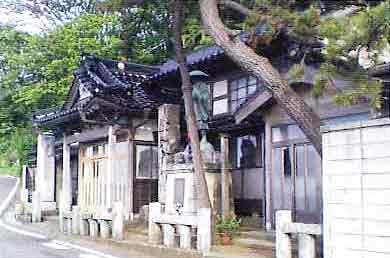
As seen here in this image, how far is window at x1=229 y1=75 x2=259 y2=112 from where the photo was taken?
15.8 metres

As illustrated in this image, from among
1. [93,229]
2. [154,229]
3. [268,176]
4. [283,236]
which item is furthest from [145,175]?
[283,236]

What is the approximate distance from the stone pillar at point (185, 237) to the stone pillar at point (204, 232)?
1.81 ft

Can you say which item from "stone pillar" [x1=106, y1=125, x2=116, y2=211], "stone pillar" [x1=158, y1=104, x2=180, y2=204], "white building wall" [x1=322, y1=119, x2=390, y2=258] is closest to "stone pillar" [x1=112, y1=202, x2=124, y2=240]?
"stone pillar" [x1=158, y1=104, x2=180, y2=204]

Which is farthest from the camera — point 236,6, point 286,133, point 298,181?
point 286,133

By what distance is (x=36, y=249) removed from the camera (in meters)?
13.9

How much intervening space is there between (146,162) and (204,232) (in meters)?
9.37

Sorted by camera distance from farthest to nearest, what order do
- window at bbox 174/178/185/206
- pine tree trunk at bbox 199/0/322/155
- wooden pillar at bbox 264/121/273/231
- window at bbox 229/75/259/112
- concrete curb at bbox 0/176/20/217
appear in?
concrete curb at bbox 0/176/20/217 < window at bbox 229/75/259/112 < window at bbox 174/178/185/206 < wooden pillar at bbox 264/121/273/231 < pine tree trunk at bbox 199/0/322/155

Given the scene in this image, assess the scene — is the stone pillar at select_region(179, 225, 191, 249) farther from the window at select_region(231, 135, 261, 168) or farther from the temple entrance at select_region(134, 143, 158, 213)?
the temple entrance at select_region(134, 143, 158, 213)

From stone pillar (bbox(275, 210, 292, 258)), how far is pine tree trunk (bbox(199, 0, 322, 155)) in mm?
1344

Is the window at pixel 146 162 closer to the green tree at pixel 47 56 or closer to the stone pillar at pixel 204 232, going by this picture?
the green tree at pixel 47 56

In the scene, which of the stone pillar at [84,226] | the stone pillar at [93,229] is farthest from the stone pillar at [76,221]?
the stone pillar at [93,229]

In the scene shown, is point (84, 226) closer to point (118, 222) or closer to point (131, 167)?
point (118, 222)

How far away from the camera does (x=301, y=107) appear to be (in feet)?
29.8

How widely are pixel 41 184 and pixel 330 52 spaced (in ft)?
67.8
